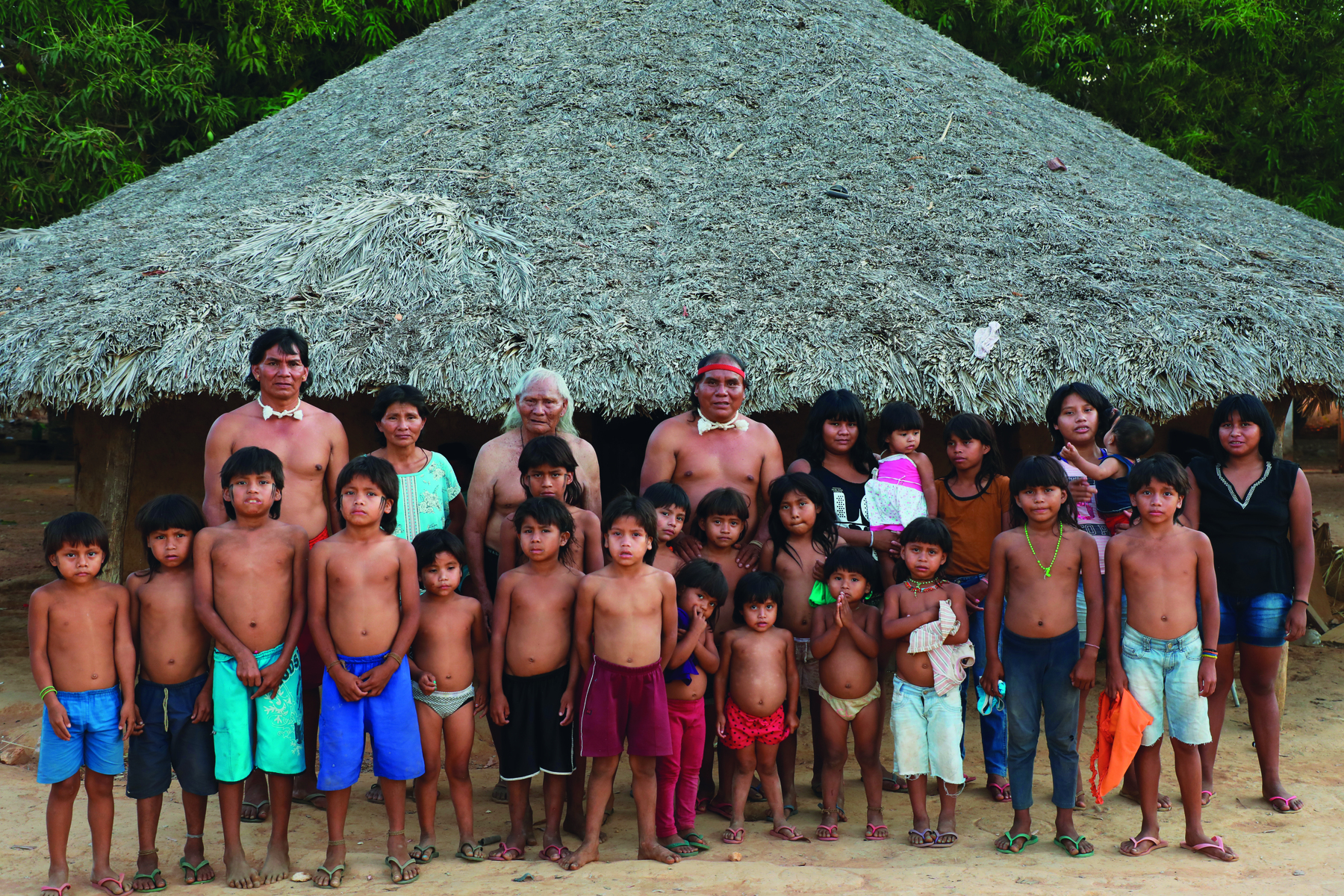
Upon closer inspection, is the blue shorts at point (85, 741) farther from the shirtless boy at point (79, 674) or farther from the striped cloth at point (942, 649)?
the striped cloth at point (942, 649)

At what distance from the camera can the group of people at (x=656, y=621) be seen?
11.0ft

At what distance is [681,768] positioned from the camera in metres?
3.67

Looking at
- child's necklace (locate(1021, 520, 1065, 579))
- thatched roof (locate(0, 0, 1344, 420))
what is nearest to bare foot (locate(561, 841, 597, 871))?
child's necklace (locate(1021, 520, 1065, 579))

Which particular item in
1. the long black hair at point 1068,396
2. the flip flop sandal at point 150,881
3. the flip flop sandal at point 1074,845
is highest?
the long black hair at point 1068,396

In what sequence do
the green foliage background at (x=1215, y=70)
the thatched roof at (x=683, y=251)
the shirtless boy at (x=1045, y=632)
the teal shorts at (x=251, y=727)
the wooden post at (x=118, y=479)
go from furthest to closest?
the green foliage background at (x=1215, y=70)
the wooden post at (x=118, y=479)
the thatched roof at (x=683, y=251)
the shirtless boy at (x=1045, y=632)
the teal shorts at (x=251, y=727)

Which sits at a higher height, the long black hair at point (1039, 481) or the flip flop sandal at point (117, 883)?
the long black hair at point (1039, 481)

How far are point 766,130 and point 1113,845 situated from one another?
5.25 meters

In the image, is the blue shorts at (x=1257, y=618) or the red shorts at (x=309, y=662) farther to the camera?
the blue shorts at (x=1257, y=618)

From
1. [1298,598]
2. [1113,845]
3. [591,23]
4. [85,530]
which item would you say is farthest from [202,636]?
[591,23]

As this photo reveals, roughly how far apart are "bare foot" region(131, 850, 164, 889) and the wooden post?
310cm

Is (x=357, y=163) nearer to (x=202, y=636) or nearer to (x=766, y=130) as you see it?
(x=766, y=130)

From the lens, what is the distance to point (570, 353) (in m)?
5.31

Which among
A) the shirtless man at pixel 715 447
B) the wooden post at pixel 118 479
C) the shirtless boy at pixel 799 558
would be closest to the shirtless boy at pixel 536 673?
the shirtless man at pixel 715 447

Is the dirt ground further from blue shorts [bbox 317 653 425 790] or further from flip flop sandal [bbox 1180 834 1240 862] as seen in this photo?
blue shorts [bbox 317 653 425 790]
